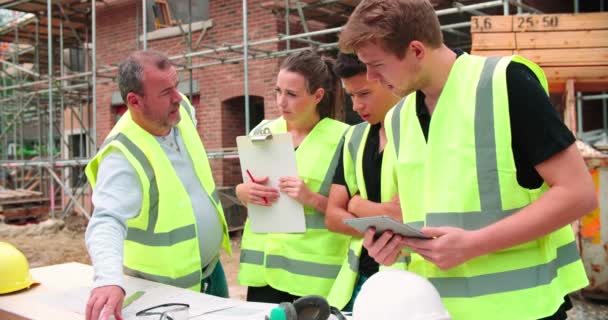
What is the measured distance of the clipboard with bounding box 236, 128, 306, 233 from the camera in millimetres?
2455

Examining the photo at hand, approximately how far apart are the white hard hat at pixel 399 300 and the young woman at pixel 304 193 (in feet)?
3.42

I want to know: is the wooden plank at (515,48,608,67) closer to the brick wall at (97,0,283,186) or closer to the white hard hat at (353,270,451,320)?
the white hard hat at (353,270,451,320)

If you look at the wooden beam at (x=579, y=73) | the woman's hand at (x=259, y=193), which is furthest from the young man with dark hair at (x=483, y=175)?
the wooden beam at (x=579, y=73)

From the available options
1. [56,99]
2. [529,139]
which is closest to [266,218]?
[529,139]

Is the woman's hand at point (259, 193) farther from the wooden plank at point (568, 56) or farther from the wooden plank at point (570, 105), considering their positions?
the wooden plank at point (570, 105)

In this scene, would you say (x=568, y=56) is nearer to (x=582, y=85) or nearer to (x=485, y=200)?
(x=582, y=85)

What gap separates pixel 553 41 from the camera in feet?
18.2

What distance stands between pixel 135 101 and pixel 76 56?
49.8 ft

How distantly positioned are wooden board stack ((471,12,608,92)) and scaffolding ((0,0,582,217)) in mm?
2097

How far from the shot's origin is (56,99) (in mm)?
15578

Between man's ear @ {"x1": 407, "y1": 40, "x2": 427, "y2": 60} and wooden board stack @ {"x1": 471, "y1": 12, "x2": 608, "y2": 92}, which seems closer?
man's ear @ {"x1": 407, "y1": 40, "x2": 427, "y2": 60}

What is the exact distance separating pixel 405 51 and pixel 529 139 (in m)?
0.40

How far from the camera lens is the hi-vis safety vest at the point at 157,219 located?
2.33 metres

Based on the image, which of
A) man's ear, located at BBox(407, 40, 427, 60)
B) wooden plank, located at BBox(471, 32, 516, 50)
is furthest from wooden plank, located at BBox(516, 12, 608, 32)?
man's ear, located at BBox(407, 40, 427, 60)
